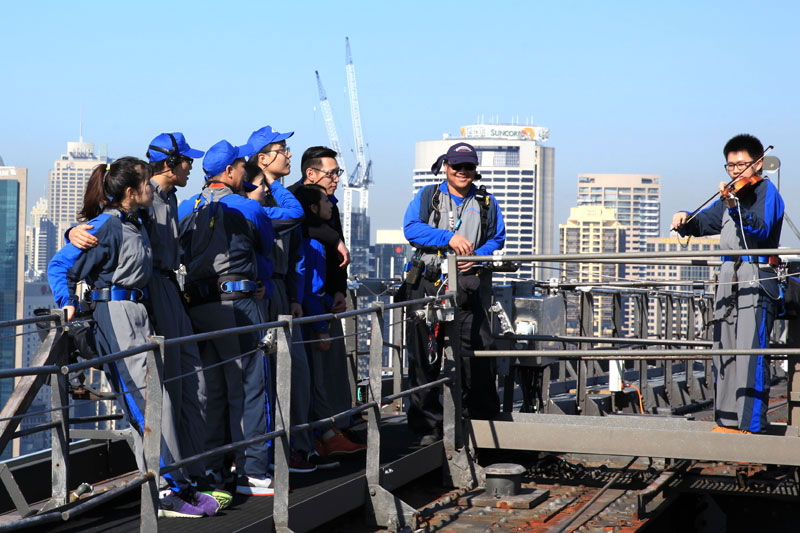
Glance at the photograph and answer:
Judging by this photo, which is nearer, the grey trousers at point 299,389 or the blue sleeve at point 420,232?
the grey trousers at point 299,389

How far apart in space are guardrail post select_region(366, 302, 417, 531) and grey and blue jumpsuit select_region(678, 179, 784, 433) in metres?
2.20

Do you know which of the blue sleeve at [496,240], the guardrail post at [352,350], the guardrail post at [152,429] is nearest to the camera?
the guardrail post at [152,429]

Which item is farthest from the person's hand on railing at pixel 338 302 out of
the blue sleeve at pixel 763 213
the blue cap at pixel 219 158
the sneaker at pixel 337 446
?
the blue sleeve at pixel 763 213

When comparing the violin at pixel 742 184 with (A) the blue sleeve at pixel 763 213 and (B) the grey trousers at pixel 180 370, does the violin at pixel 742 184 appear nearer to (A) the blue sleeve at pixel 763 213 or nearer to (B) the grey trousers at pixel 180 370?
(A) the blue sleeve at pixel 763 213

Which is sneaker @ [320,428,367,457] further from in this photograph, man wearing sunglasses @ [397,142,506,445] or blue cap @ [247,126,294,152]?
blue cap @ [247,126,294,152]

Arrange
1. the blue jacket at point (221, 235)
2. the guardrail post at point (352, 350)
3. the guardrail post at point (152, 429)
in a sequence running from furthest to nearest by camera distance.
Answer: the guardrail post at point (352, 350)
the blue jacket at point (221, 235)
the guardrail post at point (152, 429)

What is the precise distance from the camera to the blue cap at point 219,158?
5.34m

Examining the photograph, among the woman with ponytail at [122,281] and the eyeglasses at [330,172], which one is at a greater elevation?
the eyeglasses at [330,172]

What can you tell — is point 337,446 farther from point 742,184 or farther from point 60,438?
point 742,184

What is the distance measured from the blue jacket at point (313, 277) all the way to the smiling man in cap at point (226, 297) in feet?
3.27

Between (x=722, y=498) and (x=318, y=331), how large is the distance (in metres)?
3.46

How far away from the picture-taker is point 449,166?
6.58m

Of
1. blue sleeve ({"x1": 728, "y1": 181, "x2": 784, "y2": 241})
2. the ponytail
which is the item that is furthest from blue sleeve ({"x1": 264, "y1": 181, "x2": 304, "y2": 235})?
blue sleeve ({"x1": 728, "y1": 181, "x2": 784, "y2": 241})

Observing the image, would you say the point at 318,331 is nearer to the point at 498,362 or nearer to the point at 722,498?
the point at 498,362
